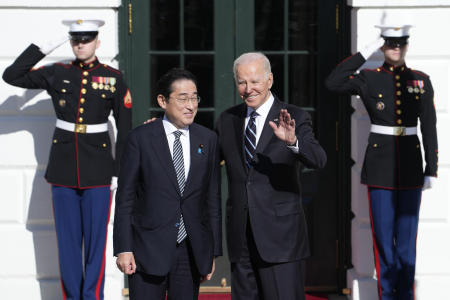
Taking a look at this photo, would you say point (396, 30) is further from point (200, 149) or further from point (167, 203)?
point (167, 203)

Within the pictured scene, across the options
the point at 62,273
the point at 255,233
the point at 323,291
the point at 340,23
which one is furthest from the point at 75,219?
the point at 340,23

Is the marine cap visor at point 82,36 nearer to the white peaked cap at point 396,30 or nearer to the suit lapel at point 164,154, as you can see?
the suit lapel at point 164,154

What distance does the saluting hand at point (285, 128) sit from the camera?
10.7 ft

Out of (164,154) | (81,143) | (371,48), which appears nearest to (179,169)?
A: (164,154)

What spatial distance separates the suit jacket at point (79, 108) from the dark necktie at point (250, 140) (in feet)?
4.11

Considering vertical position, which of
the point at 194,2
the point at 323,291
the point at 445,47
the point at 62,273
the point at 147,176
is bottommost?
the point at 323,291

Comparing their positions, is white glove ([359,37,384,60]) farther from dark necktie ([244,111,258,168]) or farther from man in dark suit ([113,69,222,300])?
man in dark suit ([113,69,222,300])

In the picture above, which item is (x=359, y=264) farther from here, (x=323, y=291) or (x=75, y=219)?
(x=75, y=219)

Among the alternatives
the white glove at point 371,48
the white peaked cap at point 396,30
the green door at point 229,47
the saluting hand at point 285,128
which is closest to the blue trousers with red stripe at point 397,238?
the green door at point 229,47

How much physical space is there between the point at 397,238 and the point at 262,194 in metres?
1.46

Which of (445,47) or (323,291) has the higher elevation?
(445,47)

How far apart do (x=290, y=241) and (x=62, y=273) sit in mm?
1754

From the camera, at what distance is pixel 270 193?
11.6 ft

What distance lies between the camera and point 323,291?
545cm
